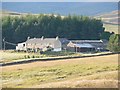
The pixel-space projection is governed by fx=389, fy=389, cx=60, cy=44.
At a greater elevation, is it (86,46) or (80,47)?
(86,46)

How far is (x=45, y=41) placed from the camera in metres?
55.8

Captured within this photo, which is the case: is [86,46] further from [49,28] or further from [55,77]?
[55,77]

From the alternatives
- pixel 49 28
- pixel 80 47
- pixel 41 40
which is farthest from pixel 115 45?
pixel 49 28

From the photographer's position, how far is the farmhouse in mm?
53750

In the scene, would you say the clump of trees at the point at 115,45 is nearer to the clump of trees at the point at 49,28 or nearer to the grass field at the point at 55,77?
the grass field at the point at 55,77

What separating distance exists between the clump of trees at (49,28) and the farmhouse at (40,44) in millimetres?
3537

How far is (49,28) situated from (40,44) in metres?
6.45

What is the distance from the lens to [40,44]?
5606 centimetres

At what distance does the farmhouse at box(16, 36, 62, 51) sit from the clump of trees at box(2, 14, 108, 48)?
354 centimetres

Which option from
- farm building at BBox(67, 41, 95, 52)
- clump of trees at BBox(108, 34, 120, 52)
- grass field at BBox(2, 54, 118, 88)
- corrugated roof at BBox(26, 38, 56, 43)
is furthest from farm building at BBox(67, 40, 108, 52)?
grass field at BBox(2, 54, 118, 88)

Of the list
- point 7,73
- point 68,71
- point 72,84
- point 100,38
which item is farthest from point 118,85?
point 100,38

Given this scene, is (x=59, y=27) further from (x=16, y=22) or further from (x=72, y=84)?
(x=72, y=84)

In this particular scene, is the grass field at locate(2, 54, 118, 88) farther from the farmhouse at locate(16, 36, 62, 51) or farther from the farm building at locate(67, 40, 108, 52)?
the farmhouse at locate(16, 36, 62, 51)

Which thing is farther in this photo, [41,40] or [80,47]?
[41,40]
